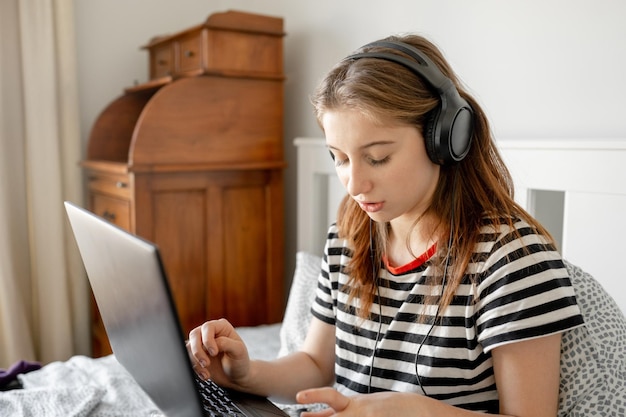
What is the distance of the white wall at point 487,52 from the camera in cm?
121

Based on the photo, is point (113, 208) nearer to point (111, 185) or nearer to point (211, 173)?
point (111, 185)

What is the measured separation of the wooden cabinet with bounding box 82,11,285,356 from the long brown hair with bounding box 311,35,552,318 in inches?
43.5

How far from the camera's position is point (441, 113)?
2.52 feet

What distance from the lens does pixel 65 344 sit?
2.18m

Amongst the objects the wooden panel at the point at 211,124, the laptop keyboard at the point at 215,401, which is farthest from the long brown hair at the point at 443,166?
the wooden panel at the point at 211,124

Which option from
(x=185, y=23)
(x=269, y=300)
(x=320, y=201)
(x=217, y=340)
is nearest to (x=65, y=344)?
(x=269, y=300)

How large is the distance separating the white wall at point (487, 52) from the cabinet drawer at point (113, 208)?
1.05ft

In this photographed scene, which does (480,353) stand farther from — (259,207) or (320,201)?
(259,207)

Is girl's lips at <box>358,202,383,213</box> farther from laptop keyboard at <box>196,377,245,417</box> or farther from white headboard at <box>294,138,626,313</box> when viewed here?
white headboard at <box>294,138,626,313</box>

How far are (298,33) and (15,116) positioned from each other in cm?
106

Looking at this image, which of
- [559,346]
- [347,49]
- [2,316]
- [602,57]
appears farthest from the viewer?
[2,316]

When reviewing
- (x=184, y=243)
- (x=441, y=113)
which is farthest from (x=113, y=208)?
(x=441, y=113)

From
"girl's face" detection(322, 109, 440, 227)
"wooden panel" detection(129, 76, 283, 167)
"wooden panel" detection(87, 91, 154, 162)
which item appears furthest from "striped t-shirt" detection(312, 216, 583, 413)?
"wooden panel" detection(87, 91, 154, 162)

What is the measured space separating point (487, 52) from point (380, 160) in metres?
0.81
